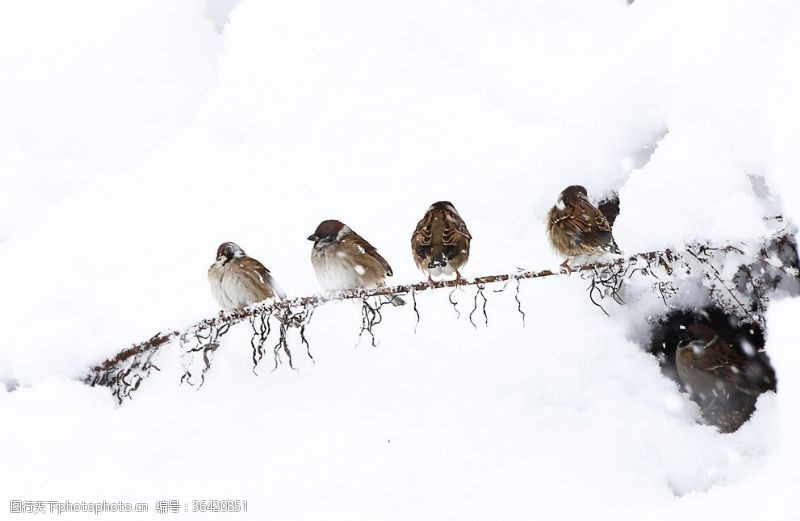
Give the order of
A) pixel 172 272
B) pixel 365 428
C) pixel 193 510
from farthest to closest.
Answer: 1. pixel 172 272
2. pixel 365 428
3. pixel 193 510

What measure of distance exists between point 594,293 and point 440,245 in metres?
1.57

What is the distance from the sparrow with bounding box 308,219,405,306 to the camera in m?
5.55

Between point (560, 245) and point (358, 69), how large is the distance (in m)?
4.18

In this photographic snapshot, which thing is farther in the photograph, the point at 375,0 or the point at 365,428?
the point at 375,0

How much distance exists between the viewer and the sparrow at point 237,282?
5691 mm

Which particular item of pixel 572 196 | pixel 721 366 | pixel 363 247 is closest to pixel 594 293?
pixel 572 196

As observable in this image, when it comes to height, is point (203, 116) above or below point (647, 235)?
above

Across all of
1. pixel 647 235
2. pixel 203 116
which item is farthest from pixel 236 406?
pixel 203 116

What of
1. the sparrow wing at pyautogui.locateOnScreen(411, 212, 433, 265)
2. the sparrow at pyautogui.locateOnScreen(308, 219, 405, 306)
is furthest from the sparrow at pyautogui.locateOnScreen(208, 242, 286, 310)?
the sparrow wing at pyautogui.locateOnScreen(411, 212, 433, 265)

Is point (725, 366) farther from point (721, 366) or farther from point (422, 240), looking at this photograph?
point (422, 240)

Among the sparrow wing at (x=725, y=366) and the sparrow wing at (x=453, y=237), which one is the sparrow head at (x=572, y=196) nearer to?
the sparrow wing at (x=453, y=237)

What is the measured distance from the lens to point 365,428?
5.11m

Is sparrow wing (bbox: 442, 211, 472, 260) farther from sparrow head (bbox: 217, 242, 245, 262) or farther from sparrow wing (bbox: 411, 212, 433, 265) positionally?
sparrow head (bbox: 217, 242, 245, 262)

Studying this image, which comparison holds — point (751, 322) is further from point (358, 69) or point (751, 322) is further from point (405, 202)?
point (358, 69)
